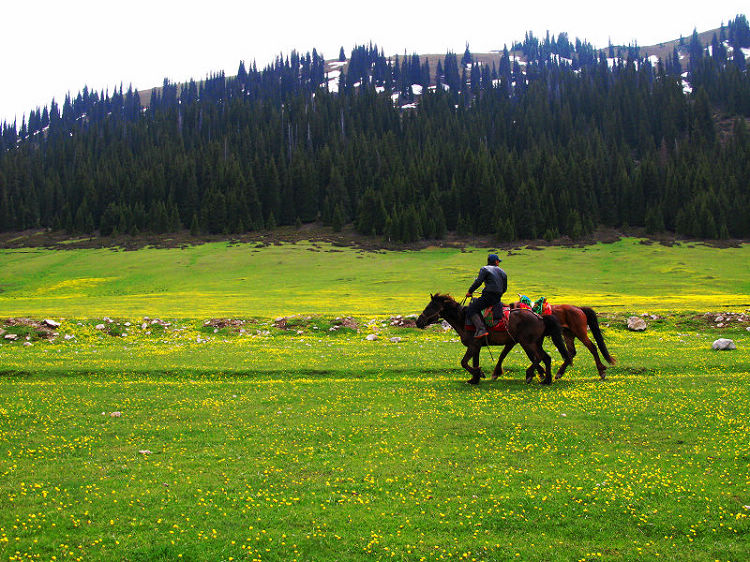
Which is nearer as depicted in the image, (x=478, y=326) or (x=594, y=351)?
(x=478, y=326)

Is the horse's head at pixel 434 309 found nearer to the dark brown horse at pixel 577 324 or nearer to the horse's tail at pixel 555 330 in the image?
the dark brown horse at pixel 577 324

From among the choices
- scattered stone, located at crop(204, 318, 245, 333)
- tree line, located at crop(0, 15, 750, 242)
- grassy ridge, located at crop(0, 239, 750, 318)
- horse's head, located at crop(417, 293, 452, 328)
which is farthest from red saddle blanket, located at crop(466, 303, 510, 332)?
tree line, located at crop(0, 15, 750, 242)

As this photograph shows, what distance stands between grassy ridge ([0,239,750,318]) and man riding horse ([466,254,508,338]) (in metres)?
21.6

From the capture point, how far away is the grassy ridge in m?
46.3

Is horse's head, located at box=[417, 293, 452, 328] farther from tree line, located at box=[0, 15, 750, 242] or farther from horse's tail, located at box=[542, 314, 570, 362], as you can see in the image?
tree line, located at box=[0, 15, 750, 242]

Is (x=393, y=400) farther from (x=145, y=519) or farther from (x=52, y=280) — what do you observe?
(x=52, y=280)

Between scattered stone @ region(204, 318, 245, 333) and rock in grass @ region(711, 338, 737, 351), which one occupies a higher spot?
scattered stone @ region(204, 318, 245, 333)

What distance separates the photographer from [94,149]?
197 metres

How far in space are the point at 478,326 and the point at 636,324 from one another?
59.4 ft

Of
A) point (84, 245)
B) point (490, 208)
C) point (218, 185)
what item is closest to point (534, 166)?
point (490, 208)

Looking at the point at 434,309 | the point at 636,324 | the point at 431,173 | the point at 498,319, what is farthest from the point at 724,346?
the point at 431,173

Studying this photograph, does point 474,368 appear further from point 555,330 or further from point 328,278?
point 328,278

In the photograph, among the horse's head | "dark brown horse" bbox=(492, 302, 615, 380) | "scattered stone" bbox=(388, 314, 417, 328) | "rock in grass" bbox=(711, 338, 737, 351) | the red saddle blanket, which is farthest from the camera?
"scattered stone" bbox=(388, 314, 417, 328)

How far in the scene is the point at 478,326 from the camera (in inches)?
717
